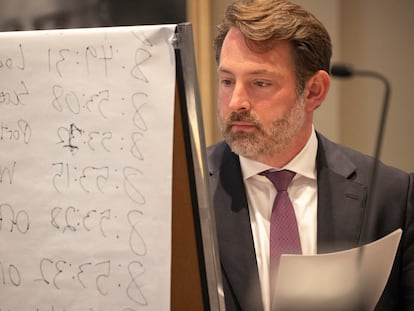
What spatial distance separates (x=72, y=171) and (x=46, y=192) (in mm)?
64

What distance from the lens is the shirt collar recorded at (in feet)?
5.01

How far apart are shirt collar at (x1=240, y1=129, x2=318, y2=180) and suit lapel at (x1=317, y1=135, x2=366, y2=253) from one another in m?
0.02

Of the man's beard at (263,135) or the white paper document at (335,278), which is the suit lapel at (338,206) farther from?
the white paper document at (335,278)

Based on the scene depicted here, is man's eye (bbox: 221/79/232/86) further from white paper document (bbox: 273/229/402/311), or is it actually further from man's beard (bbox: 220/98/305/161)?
white paper document (bbox: 273/229/402/311)

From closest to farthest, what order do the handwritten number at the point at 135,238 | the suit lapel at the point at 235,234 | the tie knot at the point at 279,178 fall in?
1. the handwritten number at the point at 135,238
2. the suit lapel at the point at 235,234
3. the tie knot at the point at 279,178

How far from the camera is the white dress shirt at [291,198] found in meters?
1.48

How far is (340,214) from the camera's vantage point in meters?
1.51

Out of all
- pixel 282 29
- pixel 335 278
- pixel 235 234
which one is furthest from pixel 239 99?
pixel 335 278

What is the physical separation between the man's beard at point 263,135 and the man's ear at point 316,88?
0.04 m

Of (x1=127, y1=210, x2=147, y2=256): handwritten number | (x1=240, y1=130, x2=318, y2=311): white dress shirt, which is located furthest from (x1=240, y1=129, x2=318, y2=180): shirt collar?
(x1=127, y1=210, x2=147, y2=256): handwritten number

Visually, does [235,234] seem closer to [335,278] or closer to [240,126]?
[240,126]

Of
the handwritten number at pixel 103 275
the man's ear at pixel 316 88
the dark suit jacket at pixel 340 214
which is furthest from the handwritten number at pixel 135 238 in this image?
the man's ear at pixel 316 88

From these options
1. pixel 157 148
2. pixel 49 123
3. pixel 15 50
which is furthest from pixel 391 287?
pixel 15 50

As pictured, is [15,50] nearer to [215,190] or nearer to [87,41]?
[87,41]
